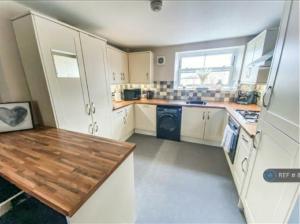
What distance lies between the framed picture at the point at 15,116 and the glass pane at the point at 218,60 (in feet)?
11.0

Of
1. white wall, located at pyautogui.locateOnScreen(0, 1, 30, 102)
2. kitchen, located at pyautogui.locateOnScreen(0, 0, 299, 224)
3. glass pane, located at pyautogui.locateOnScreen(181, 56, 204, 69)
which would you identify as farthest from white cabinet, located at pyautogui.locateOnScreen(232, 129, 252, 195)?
white wall, located at pyautogui.locateOnScreen(0, 1, 30, 102)

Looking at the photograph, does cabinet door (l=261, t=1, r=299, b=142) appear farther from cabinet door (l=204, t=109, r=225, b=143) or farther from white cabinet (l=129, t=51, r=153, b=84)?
white cabinet (l=129, t=51, r=153, b=84)

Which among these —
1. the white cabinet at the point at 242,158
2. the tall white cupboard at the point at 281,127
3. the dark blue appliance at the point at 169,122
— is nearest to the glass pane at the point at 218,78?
the dark blue appliance at the point at 169,122

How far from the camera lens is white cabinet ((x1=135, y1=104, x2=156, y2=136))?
125 inches

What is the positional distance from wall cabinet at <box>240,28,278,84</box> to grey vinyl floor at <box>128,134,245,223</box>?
1.46 metres

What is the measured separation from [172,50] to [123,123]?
82.2 inches

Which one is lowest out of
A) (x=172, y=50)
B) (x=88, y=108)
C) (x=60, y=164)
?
(x=60, y=164)

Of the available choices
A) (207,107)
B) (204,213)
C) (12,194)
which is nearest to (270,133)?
(204,213)

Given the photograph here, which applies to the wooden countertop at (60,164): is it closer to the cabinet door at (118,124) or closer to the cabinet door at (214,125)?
the cabinet door at (118,124)

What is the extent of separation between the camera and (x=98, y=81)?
2.05 metres

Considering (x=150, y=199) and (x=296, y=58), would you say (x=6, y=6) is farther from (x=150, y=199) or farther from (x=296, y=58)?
(x=150, y=199)

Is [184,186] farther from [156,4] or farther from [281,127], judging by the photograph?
[156,4]

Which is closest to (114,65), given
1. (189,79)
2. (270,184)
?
(189,79)

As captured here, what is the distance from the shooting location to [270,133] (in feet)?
3.30
